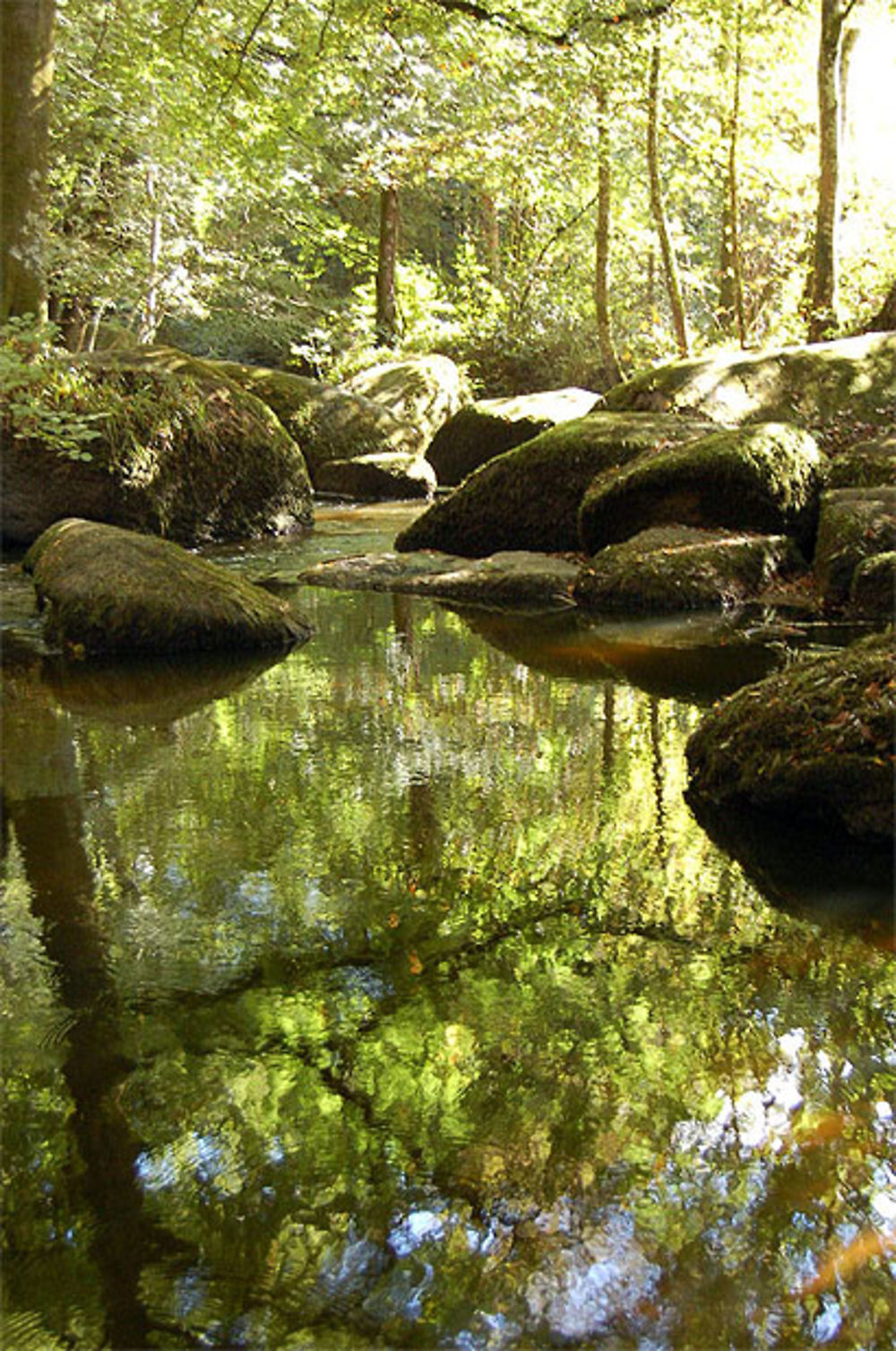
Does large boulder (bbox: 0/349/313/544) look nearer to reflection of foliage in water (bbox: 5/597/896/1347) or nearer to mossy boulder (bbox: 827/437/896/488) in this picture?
mossy boulder (bbox: 827/437/896/488)

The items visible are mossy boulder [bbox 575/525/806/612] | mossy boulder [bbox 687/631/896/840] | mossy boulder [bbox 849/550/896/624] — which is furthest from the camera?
mossy boulder [bbox 575/525/806/612]

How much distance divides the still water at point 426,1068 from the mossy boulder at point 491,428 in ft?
40.7

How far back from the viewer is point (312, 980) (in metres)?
2.70

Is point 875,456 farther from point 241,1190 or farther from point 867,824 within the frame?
point 241,1190

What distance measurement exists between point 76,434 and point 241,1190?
484cm

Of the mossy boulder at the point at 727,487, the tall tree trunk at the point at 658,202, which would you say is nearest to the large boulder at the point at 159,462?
the mossy boulder at the point at 727,487

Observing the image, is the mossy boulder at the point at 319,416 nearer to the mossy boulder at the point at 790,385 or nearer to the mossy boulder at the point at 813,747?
the mossy boulder at the point at 790,385

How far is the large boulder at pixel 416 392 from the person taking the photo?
1822cm

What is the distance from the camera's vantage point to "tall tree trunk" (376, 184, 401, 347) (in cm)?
2186

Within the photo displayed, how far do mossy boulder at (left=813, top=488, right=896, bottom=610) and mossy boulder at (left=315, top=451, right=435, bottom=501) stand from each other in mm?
8378

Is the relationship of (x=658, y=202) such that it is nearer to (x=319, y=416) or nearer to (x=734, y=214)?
(x=734, y=214)

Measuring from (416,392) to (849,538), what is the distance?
12.5m

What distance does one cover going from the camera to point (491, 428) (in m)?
16.4

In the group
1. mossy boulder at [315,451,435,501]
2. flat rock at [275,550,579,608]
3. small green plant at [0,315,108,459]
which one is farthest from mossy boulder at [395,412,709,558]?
mossy boulder at [315,451,435,501]
